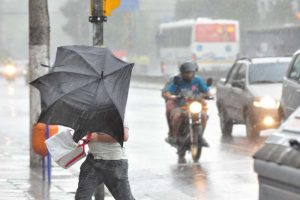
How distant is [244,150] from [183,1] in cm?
7118

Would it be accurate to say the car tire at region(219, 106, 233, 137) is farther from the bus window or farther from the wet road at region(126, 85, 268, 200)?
the bus window

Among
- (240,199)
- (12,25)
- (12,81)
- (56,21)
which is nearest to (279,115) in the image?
(240,199)

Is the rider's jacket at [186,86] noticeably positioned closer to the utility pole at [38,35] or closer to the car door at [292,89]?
the car door at [292,89]

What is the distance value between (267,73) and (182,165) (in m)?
6.23

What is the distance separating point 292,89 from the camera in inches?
636

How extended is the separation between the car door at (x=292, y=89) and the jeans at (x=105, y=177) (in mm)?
7472

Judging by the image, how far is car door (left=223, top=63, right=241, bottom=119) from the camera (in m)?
22.0

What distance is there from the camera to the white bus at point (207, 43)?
5800 cm

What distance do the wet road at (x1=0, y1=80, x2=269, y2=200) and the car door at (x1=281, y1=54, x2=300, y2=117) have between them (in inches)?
41.3

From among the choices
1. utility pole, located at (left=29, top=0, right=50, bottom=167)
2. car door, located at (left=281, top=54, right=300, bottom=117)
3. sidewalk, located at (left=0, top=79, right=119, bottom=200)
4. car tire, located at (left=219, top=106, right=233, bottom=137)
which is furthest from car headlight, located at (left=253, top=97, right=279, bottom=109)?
utility pole, located at (left=29, top=0, right=50, bottom=167)

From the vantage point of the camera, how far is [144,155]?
58.3ft

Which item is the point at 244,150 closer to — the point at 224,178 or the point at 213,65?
the point at 224,178

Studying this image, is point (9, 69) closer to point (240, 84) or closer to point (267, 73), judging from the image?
point (267, 73)

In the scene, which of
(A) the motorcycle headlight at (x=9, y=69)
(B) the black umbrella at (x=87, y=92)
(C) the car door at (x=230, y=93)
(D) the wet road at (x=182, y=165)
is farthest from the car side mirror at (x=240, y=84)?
(A) the motorcycle headlight at (x=9, y=69)
